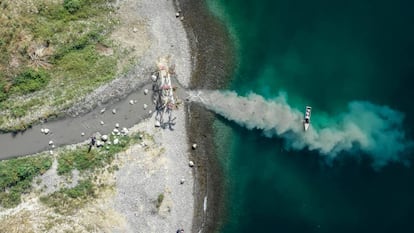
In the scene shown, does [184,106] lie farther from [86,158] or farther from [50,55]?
[50,55]

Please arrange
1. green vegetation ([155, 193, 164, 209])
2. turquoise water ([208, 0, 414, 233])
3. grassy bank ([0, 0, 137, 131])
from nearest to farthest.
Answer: grassy bank ([0, 0, 137, 131]) → green vegetation ([155, 193, 164, 209]) → turquoise water ([208, 0, 414, 233])

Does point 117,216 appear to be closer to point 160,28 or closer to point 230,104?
point 230,104

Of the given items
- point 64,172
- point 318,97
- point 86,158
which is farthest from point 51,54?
point 318,97

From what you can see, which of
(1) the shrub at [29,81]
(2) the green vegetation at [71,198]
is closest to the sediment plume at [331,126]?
(2) the green vegetation at [71,198]

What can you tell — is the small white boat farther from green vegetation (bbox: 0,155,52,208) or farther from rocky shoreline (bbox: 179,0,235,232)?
green vegetation (bbox: 0,155,52,208)

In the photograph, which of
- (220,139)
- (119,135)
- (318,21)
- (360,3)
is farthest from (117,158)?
(360,3)

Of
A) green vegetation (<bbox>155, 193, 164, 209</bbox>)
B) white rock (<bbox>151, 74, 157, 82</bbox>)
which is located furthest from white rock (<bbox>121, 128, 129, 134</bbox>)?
green vegetation (<bbox>155, 193, 164, 209</bbox>)
